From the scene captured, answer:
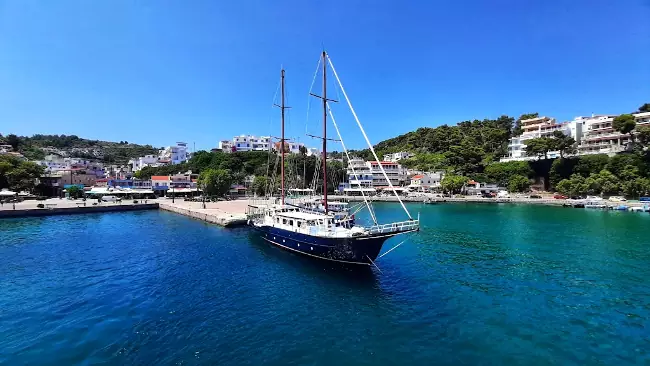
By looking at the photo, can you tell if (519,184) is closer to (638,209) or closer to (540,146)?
(540,146)

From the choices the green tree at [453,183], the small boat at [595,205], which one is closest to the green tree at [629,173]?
the small boat at [595,205]

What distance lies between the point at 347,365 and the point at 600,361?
9.55 metres

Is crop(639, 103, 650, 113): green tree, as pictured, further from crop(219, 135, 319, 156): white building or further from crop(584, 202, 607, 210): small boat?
crop(219, 135, 319, 156): white building

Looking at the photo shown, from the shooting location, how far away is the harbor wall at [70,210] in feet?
156

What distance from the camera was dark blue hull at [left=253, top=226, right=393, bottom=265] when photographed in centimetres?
2106

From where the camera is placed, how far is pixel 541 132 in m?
96.0

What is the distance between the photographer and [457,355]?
1174 cm

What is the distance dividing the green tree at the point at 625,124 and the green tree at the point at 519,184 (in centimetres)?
2195

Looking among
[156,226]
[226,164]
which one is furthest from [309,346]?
[226,164]

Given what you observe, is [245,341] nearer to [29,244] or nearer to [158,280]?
[158,280]

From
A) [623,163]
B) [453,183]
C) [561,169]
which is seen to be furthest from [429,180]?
[623,163]

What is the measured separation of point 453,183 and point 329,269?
73933mm

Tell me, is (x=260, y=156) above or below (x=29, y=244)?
above

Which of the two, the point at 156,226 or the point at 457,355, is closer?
the point at 457,355
